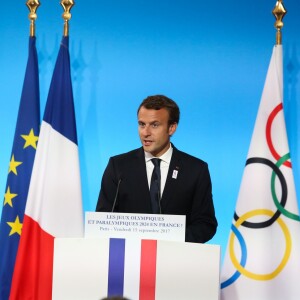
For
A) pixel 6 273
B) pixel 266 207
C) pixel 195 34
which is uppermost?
pixel 195 34

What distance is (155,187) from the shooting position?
12.8ft

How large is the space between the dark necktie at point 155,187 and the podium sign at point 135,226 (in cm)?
52

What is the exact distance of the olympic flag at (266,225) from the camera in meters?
3.86

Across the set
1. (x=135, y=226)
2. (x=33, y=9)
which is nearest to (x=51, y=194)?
(x=135, y=226)

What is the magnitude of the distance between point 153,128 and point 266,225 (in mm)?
817

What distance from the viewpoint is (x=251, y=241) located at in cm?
394

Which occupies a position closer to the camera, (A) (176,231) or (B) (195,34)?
(A) (176,231)

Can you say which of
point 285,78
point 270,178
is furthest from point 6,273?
point 285,78

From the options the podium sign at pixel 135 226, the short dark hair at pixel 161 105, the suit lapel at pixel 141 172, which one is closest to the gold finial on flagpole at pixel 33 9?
the short dark hair at pixel 161 105

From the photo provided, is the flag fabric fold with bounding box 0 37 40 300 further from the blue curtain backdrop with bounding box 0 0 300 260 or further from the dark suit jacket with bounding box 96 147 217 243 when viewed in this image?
the dark suit jacket with bounding box 96 147 217 243

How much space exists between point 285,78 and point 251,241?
1.24 metres

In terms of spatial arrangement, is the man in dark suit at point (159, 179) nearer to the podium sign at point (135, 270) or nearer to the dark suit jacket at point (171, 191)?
the dark suit jacket at point (171, 191)

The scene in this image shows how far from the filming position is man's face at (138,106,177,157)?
3.88m

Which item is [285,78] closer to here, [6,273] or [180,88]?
[180,88]
